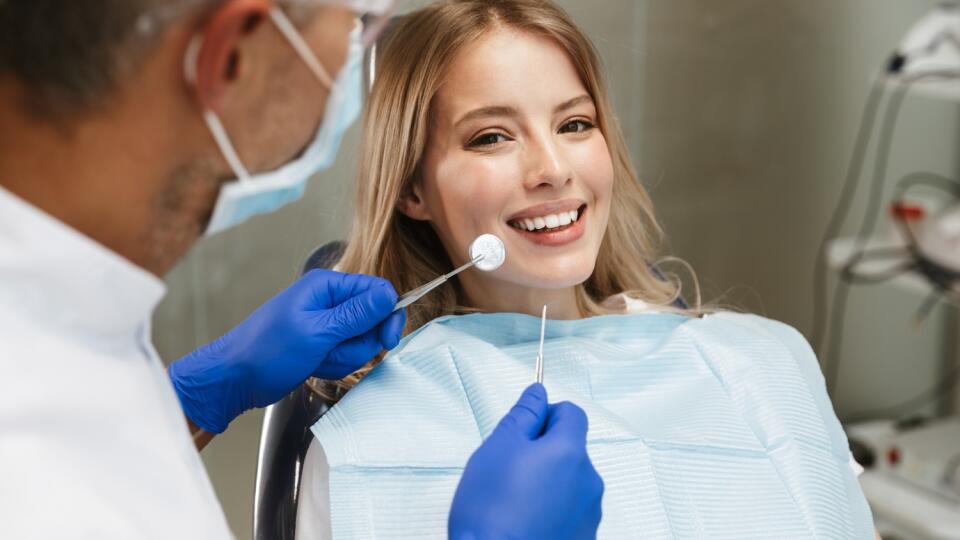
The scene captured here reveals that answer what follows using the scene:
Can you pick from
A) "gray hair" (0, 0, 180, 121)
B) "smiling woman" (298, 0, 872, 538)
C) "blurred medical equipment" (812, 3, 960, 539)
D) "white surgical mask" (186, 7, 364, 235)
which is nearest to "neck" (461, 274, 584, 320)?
"smiling woman" (298, 0, 872, 538)

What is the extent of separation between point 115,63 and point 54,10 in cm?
5

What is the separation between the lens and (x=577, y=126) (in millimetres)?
1366

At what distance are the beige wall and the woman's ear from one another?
1186mm

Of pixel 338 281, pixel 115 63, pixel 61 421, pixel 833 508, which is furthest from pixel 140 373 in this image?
pixel 833 508

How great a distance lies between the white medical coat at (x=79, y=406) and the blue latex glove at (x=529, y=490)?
24 cm

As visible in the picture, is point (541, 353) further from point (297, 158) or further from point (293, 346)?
point (297, 158)

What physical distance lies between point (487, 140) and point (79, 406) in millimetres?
677

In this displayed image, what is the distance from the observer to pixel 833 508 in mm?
1234

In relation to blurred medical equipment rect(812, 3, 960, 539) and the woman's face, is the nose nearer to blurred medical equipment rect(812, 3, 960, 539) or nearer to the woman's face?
the woman's face

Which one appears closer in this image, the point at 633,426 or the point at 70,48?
the point at 70,48

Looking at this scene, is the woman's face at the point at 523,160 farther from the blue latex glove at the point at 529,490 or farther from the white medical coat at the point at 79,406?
the white medical coat at the point at 79,406

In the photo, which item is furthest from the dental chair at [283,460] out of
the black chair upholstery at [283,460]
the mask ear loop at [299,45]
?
the mask ear loop at [299,45]

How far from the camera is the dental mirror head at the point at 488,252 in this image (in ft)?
4.19

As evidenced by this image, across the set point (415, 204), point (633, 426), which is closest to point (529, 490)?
point (633, 426)
